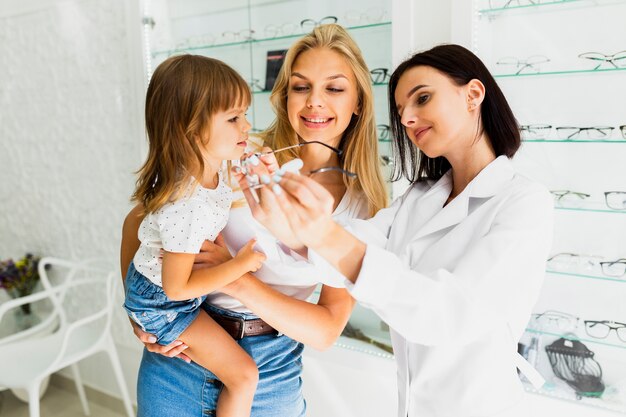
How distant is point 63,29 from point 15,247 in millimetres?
1579

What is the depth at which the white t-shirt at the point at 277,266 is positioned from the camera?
1.43m

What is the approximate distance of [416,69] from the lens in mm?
1193

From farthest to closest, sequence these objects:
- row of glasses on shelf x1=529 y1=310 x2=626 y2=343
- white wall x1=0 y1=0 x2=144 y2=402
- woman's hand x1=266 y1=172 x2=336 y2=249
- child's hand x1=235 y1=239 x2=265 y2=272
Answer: white wall x1=0 y1=0 x2=144 y2=402
row of glasses on shelf x1=529 y1=310 x2=626 y2=343
child's hand x1=235 y1=239 x2=265 y2=272
woman's hand x1=266 y1=172 x2=336 y2=249

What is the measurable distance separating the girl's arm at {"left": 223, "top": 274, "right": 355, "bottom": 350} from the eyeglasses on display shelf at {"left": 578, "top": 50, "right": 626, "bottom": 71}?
1089 mm

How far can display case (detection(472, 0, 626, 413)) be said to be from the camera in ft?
5.30

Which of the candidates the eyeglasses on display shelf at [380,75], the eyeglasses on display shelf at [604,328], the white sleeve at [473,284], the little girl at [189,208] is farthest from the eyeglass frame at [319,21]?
the eyeglasses on display shelf at [604,328]

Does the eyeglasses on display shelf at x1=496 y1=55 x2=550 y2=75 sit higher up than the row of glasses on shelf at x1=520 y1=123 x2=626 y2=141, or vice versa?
the eyeglasses on display shelf at x1=496 y1=55 x2=550 y2=75

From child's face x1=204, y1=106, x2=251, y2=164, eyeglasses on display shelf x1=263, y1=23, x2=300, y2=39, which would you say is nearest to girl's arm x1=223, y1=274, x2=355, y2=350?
child's face x1=204, y1=106, x2=251, y2=164

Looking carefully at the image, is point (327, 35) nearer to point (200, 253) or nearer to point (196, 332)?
point (200, 253)

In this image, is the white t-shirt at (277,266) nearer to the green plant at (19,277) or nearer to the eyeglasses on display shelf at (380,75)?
the eyeglasses on display shelf at (380,75)

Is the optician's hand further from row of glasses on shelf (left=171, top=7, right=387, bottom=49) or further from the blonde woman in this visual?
row of glasses on shelf (left=171, top=7, right=387, bottom=49)

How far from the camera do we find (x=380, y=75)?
6.61 ft

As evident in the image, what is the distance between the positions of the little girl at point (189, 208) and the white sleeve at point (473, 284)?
0.45m

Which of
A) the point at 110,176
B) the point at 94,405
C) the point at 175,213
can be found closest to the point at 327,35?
the point at 175,213
